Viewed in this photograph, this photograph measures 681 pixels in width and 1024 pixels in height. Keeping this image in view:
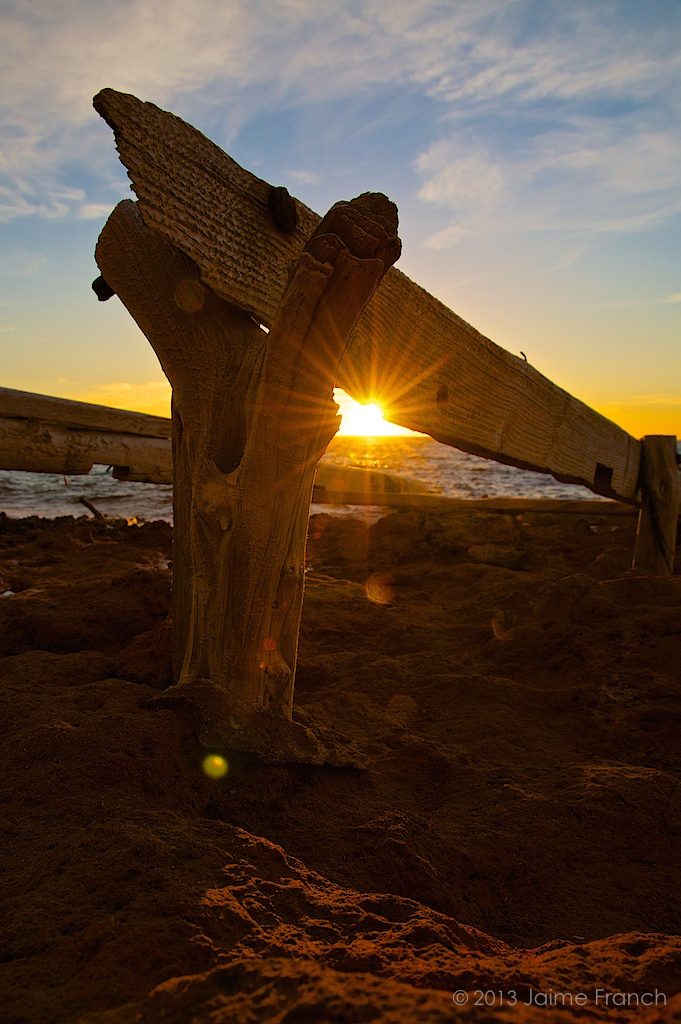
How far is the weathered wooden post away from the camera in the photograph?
158cm

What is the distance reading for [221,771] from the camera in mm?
1508

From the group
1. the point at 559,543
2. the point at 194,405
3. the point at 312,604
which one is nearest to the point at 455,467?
the point at 559,543

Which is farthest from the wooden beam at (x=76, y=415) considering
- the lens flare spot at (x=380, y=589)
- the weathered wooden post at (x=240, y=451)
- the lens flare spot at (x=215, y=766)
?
the lens flare spot at (x=215, y=766)

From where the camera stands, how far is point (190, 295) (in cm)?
172

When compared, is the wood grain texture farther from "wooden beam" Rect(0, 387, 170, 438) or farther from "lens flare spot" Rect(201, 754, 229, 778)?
"wooden beam" Rect(0, 387, 170, 438)

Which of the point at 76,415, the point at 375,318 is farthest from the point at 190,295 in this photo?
the point at 76,415

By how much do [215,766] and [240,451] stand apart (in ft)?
2.62

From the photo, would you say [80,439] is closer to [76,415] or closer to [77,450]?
[77,450]

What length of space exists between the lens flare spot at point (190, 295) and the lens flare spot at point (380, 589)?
2411 millimetres

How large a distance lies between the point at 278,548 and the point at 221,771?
56 cm

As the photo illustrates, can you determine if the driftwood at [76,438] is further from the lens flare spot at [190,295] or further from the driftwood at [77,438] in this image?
the lens flare spot at [190,295]

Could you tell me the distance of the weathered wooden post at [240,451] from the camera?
1.58 meters

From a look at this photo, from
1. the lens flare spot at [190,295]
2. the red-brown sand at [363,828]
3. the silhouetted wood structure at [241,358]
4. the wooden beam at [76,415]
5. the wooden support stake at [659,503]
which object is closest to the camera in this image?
the red-brown sand at [363,828]

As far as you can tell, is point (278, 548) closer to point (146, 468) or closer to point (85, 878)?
point (85, 878)
